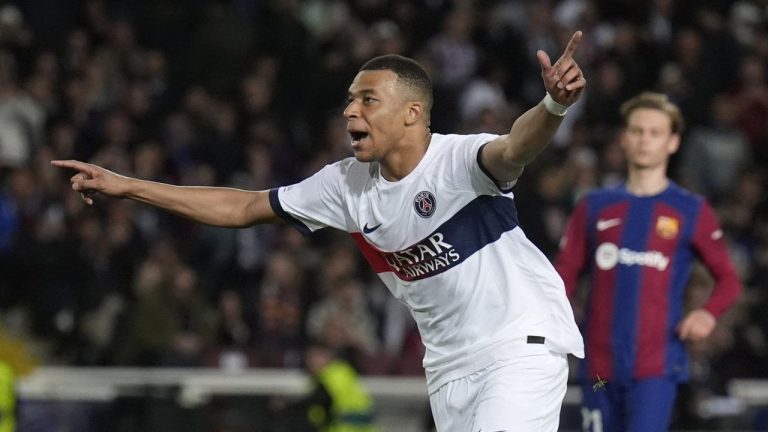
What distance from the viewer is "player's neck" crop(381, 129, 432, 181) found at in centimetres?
558

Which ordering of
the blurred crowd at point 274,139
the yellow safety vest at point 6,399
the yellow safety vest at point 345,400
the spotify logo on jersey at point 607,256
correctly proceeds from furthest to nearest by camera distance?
the blurred crowd at point 274,139
the yellow safety vest at point 345,400
the yellow safety vest at point 6,399
the spotify logo on jersey at point 607,256

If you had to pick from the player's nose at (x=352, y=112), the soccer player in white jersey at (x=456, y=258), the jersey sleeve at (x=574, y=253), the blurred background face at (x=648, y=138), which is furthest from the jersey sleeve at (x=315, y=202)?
the blurred background face at (x=648, y=138)

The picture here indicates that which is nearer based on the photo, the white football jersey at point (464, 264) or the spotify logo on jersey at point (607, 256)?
the white football jersey at point (464, 264)

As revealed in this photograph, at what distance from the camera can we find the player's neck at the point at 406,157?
558 centimetres

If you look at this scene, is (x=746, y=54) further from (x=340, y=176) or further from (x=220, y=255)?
(x=340, y=176)

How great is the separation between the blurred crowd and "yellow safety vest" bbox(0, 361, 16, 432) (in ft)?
5.12

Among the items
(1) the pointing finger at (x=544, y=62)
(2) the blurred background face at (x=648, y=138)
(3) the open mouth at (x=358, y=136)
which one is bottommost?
(3) the open mouth at (x=358, y=136)

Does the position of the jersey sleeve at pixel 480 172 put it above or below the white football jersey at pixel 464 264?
above

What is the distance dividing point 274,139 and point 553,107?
9.08 metres

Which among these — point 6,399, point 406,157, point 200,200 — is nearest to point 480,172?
point 406,157

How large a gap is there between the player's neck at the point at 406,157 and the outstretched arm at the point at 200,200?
0.65m

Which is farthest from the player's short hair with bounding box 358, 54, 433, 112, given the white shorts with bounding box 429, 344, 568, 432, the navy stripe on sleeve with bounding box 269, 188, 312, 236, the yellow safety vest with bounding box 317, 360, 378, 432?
the yellow safety vest with bounding box 317, 360, 378, 432

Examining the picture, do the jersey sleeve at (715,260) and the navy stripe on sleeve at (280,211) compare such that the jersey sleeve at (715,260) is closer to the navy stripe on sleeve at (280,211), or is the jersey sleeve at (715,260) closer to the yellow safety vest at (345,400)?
the navy stripe on sleeve at (280,211)

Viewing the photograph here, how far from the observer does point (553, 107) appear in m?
4.85
